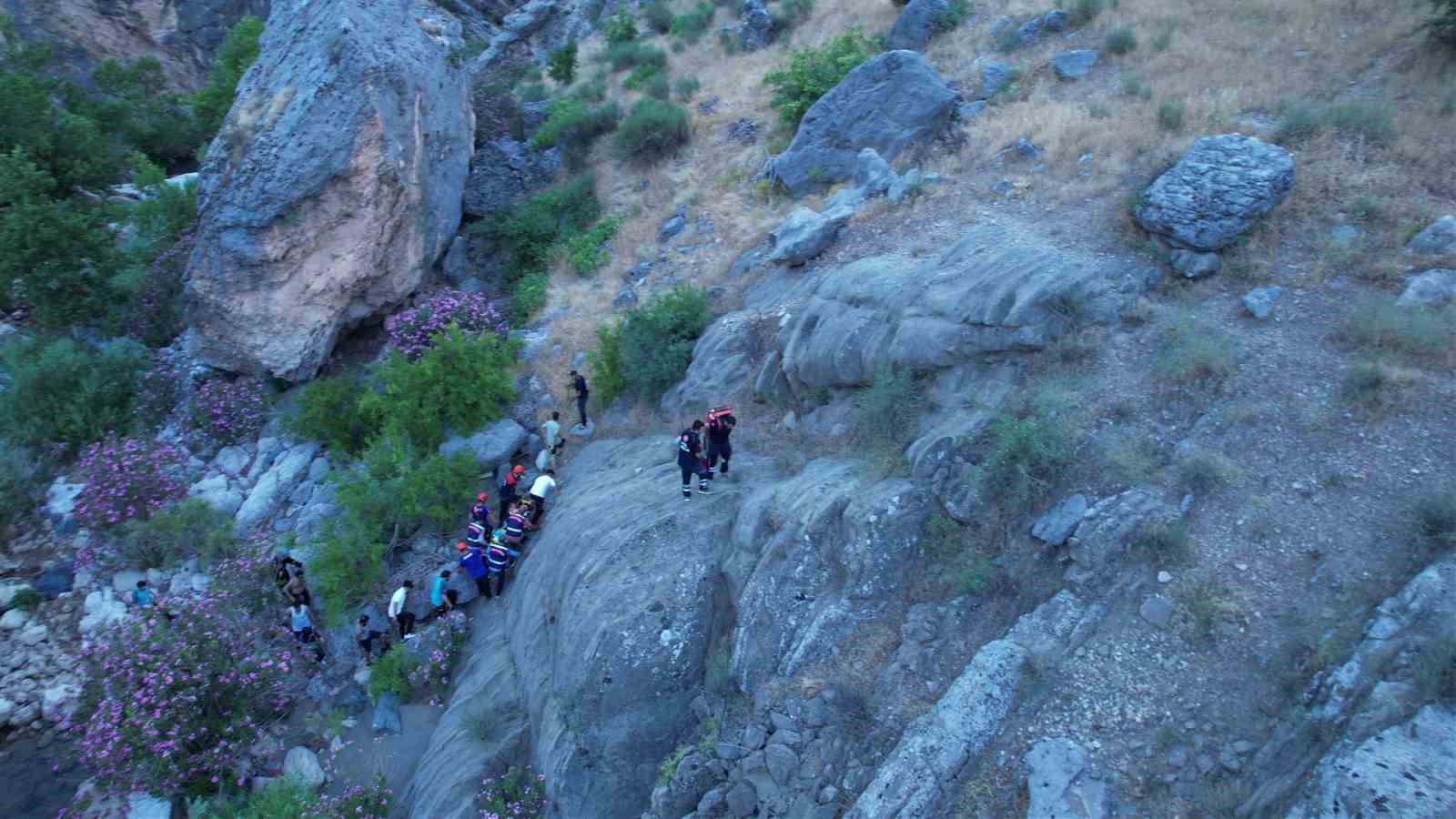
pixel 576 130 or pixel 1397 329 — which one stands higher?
pixel 576 130

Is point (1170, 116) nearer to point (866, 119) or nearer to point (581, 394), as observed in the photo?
point (866, 119)

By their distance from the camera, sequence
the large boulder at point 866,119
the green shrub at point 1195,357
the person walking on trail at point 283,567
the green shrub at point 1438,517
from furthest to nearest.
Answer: the large boulder at point 866,119 → the person walking on trail at point 283,567 → the green shrub at point 1195,357 → the green shrub at point 1438,517

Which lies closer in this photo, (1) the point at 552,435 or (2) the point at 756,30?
(1) the point at 552,435

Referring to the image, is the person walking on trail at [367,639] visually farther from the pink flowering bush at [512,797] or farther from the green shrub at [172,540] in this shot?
the pink flowering bush at [512,797]

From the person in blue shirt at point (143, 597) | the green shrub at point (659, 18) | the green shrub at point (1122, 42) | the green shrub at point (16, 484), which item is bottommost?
the person in blue shirt at point (143, 597)

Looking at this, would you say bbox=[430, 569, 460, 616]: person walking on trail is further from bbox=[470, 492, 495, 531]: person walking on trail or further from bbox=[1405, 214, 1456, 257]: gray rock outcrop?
bbox=[1405, 214, 1456, 257]: gray rock outcrop

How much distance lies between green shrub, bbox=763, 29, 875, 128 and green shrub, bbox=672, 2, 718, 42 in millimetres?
7732

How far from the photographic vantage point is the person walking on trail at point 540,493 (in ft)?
35.3

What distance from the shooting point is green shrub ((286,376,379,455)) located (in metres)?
13.1

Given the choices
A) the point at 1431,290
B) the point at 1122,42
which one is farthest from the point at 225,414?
the point at 1122,42

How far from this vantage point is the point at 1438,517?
549 cm

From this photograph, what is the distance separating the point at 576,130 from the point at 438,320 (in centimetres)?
765

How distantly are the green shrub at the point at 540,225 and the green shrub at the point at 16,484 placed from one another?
333 inches

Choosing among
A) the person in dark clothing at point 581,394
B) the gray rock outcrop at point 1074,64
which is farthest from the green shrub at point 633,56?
the person in dark clothing at point 581,394
